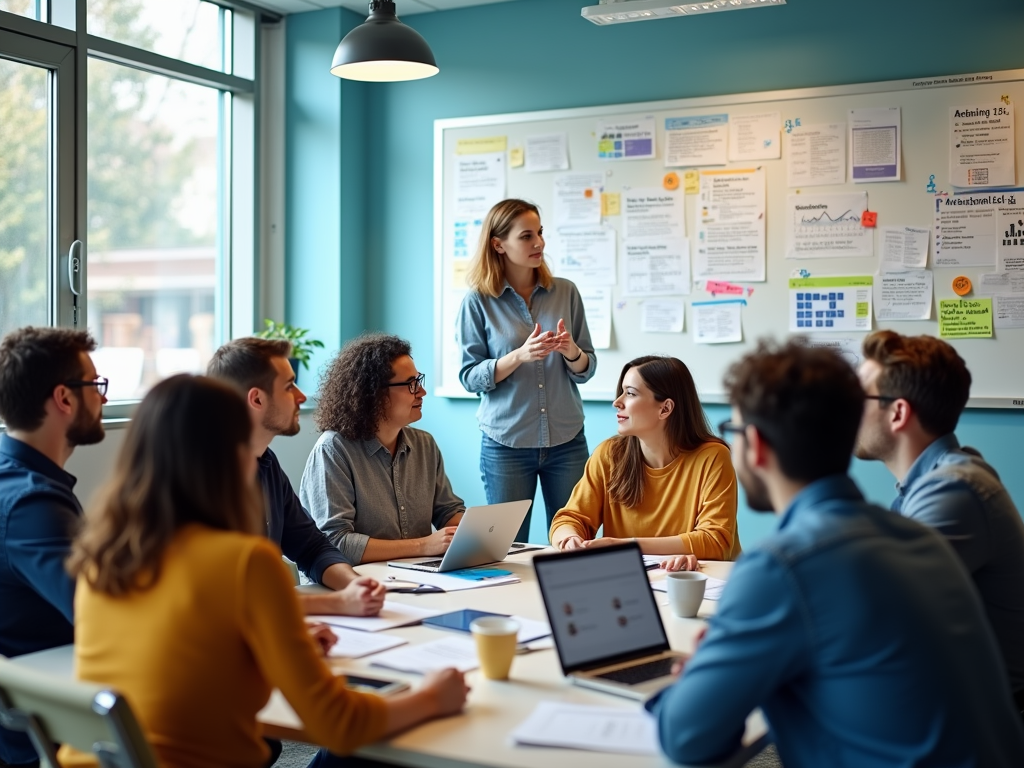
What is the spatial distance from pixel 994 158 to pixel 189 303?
132 inches

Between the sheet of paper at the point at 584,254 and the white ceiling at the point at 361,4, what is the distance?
1075 millimetres

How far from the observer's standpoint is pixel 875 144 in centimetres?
409

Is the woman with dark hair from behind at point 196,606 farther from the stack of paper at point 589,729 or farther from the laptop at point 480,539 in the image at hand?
the laptop at point 480,539

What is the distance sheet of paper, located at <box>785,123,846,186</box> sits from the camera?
4.14 m

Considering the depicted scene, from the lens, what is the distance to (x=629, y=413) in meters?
2.92

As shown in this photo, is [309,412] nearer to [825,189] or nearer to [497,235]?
[497,235]

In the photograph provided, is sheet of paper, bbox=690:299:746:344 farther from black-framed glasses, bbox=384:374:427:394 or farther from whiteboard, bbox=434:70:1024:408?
black-framed glasses, bbox=384:374:427:394

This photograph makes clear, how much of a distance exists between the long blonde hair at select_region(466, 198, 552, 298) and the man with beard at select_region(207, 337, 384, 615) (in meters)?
1.32

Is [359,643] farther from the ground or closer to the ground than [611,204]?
closer to the ground

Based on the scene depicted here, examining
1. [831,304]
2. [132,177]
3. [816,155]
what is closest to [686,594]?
[831,304]

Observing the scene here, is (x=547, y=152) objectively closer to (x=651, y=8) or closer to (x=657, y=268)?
(x=657, y=268)

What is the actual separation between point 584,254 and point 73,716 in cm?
353

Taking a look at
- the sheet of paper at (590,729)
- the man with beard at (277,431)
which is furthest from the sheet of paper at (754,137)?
the sheet of paper at (590,729)

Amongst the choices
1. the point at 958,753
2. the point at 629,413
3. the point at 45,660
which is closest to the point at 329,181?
the point at 629,413
